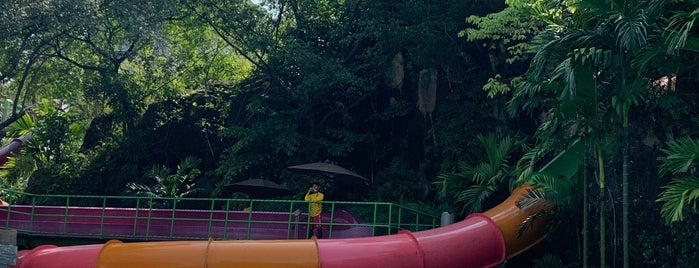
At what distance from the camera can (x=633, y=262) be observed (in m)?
15.0

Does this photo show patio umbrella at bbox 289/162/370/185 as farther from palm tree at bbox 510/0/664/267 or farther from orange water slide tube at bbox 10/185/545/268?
palm tree at bbox 510/0/664/267

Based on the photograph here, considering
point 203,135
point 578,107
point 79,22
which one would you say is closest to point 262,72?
point 203,135

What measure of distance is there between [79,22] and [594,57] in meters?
14.7

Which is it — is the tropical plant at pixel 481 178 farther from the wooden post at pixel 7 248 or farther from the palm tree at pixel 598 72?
the wooden post at pixel 7 248

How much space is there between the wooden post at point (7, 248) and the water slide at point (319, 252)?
0.46m

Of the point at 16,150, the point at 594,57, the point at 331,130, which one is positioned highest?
the point at 594,57

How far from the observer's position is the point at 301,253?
13930 mm

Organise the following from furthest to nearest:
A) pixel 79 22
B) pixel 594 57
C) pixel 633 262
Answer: pixel 79 22, pixel 633 262, pixel 594 57

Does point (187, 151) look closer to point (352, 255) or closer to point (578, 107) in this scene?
point (352, 255)

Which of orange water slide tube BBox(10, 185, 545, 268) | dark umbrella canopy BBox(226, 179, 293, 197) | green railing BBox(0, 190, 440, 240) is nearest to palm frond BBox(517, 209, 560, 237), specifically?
orange water slide tube BBox(10, 185, 545, 268)

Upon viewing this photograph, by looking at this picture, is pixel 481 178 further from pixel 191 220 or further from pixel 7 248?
pixel 7 248

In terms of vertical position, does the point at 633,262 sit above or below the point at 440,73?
below

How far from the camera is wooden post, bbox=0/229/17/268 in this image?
14.2 metres

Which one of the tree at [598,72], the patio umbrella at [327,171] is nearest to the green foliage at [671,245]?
the tree at [598,72]
